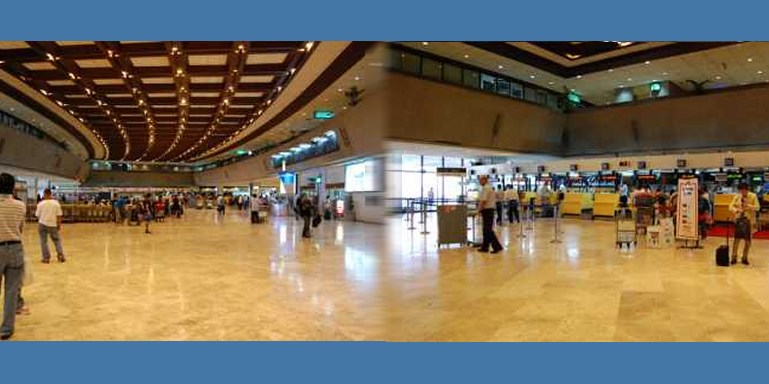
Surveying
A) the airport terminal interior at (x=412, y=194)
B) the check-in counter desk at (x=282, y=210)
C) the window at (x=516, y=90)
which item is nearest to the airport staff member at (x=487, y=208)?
the airport terminal interior at (x=412, y=194)

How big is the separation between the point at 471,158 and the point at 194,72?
1303 centimetres

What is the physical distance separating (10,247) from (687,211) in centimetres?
978

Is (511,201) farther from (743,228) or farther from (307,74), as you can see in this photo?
(743,228)

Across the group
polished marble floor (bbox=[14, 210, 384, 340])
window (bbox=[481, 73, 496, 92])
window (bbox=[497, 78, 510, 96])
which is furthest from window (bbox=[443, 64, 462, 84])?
polished marble floor (bbox=[14, 210, 384, 340])

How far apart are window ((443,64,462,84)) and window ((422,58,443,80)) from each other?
37 cm

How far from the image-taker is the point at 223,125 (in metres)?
24.0

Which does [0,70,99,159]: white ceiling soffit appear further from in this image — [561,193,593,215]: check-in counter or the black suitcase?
[561,193,593,215]: check-in counter

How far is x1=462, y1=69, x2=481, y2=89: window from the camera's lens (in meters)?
17.6

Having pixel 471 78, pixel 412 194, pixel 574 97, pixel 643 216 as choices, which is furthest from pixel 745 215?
pixel 574 97

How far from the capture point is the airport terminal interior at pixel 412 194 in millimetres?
3641

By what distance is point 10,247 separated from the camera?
12.3 feet

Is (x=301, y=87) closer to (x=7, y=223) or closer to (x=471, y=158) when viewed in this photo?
(x=471, y=158)

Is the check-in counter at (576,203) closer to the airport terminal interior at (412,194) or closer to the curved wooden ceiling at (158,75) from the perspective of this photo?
the airport terminal interior at (412,194)

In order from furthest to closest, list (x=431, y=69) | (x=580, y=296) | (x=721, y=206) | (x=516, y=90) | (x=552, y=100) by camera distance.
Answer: (x=552, y=100) < (x=516, y=90) < (x=431, y=69) < (x=721, y=206) < (x=580, y=296)
